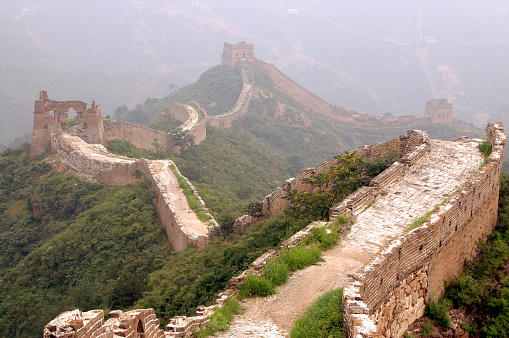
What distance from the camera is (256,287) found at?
733cm

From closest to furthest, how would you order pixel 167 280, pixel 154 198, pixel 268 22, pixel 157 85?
pixel 167 280, pixel 154 198, pixel 157 85, pixel 268 22

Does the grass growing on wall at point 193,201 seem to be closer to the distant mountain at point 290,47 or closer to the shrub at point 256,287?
the shrub at point 256,287

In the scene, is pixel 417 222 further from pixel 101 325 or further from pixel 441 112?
pixel 441 112

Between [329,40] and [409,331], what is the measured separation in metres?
160

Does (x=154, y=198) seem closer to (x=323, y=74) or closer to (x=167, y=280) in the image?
(x=167, y=280)

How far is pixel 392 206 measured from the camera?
32.1ft

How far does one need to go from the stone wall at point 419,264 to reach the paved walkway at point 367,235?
0.54 metres

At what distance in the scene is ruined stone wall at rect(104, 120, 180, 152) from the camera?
30.0 m

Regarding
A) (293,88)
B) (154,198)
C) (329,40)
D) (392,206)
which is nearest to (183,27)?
→ (329,40)

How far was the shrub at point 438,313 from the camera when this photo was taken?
8.33m

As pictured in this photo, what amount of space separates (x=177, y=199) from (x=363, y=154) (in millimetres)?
7273

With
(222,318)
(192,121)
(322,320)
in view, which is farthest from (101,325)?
(192,121)

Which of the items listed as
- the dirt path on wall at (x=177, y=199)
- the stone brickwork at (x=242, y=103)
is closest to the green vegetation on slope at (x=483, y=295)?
the dirt path on wall at (x=177, y=199)

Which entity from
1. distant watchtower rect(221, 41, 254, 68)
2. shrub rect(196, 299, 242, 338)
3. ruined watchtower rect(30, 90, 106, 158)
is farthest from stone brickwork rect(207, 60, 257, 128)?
shrub rect(196, 299, 242, 338)
